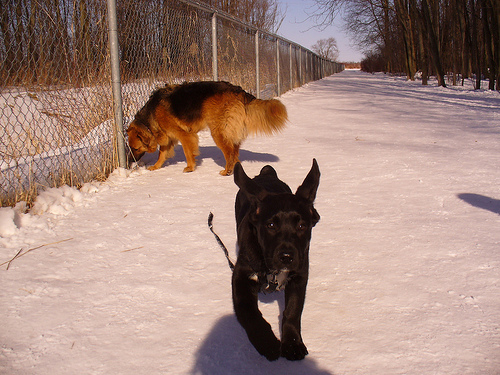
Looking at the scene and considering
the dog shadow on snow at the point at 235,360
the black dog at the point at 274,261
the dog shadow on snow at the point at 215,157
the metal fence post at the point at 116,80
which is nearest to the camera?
the dog shadow on snow at the point at 235,360

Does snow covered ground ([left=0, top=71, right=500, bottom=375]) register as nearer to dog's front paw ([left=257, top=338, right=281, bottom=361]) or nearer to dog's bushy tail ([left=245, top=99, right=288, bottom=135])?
dog's front paw ([left=257, top=338, right=281, bottom=361])

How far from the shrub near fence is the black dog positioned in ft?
7.87

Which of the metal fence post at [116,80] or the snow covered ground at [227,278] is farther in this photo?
the metal fence post at [116,80]

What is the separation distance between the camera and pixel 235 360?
1.78 meters

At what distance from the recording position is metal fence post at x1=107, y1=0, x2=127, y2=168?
4492 millimetres

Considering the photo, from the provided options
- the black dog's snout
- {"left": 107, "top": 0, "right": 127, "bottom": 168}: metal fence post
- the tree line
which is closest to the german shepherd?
{"left": 107, "top": 0, "right": 127, "bottom": 168}: metal fence post

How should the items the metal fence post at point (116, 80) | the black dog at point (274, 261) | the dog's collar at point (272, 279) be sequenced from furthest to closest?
the metal fence post at point (116, 80) → the dog's collar at point (272, 279) → the black dog at point (274, 261)

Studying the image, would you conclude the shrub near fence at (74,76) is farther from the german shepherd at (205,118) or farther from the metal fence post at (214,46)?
the metal fence post at (214,46)

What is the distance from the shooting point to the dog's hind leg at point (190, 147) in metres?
5.29

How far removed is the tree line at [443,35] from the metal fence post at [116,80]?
14.8 metres

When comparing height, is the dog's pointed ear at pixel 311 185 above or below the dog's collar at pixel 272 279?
above

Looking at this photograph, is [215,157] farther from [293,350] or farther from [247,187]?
[293,350]

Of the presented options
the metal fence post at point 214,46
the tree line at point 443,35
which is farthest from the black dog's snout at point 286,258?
the tree line at point 443,35

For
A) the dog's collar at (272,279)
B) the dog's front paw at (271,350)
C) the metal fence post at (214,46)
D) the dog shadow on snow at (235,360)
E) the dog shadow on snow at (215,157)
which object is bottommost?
the dog shadow on snow at (235,360)
